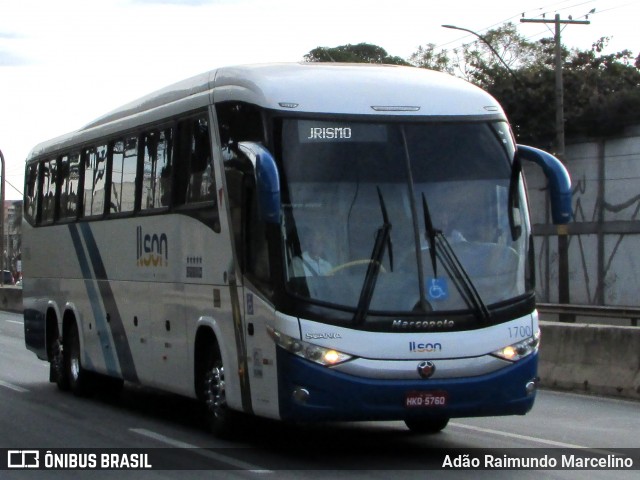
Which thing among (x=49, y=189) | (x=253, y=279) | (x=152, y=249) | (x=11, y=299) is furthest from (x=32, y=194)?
(x=11, y=299)

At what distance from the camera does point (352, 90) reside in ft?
35.2

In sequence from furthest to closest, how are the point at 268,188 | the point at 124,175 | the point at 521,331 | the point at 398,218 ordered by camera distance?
1. the point at 124,175
2. the point at 521,331
3. the point at 398,218
4. the point at 268,188

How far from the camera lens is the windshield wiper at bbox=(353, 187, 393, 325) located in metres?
9.80

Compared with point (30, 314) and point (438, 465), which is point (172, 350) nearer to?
point (438, 465)

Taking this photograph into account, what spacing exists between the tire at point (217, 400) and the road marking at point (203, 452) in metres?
0.35

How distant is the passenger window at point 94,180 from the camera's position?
621 inches

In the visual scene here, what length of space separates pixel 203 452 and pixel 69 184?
7.31 meters

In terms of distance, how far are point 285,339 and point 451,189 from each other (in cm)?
185

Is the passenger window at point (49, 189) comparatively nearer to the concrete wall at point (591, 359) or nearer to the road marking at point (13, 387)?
the road marking at point (13, 387)

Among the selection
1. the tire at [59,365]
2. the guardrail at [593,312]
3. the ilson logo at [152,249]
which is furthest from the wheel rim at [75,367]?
the guardrail at [593,312]

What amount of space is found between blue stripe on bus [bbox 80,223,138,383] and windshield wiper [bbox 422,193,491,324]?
546cm

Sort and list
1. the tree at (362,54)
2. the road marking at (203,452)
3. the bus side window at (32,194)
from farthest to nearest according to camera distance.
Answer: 1. the tree at (362,54)
2. the bus side window at (32,194)
3. the road marking at (203,452)

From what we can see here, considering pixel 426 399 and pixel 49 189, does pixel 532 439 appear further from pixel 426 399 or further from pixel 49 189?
pixel 49 189

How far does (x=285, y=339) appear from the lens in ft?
32.6
